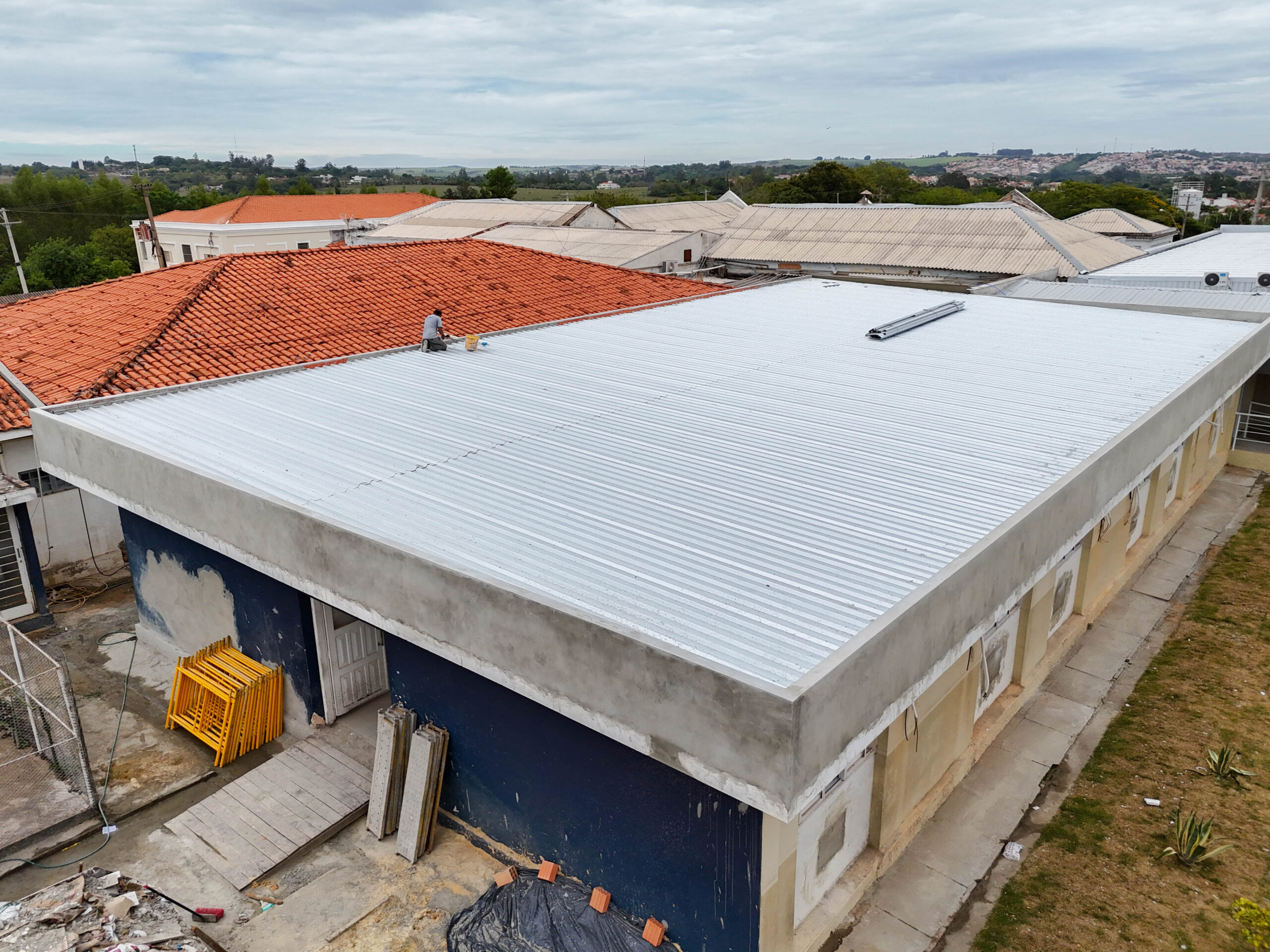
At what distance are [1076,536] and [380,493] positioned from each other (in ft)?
24.8

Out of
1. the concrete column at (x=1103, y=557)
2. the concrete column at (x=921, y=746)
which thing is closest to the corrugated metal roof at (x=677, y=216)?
the concrete column at (x=1103, y=557)

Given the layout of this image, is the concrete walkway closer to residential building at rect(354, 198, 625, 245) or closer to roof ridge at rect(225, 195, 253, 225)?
residential building at rect(354, 198, 625, 245)

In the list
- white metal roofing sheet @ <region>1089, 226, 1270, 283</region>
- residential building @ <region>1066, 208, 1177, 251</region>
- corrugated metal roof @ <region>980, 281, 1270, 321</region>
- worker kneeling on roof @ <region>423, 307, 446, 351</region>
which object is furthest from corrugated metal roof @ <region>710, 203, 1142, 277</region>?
worker kneeling on roof @ <region>423, 307, 446, 351</region>

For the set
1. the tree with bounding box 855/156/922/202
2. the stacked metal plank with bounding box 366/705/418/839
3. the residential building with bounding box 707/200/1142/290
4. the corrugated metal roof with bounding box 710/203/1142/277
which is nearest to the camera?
the stacked metal plank with bounding box 366/705/418/839

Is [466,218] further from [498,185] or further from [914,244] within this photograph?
[498,185]

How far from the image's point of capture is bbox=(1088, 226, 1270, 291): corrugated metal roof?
2588 centimetres

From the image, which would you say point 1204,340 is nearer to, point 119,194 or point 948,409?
point 948,409

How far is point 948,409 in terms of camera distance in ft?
38.5

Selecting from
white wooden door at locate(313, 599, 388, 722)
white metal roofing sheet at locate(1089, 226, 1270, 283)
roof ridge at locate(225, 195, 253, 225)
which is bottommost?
white wooden door at locate(313, 599, 388, 722)

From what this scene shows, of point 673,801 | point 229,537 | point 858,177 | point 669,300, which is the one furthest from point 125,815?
point 858,177

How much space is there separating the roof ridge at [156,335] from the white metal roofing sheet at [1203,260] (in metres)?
25.7

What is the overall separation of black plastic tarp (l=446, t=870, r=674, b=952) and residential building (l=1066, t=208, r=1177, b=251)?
52923 mm

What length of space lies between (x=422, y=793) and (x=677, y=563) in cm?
441

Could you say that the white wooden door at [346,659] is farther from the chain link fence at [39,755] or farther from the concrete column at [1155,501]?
the concrete column at [1155,501]
